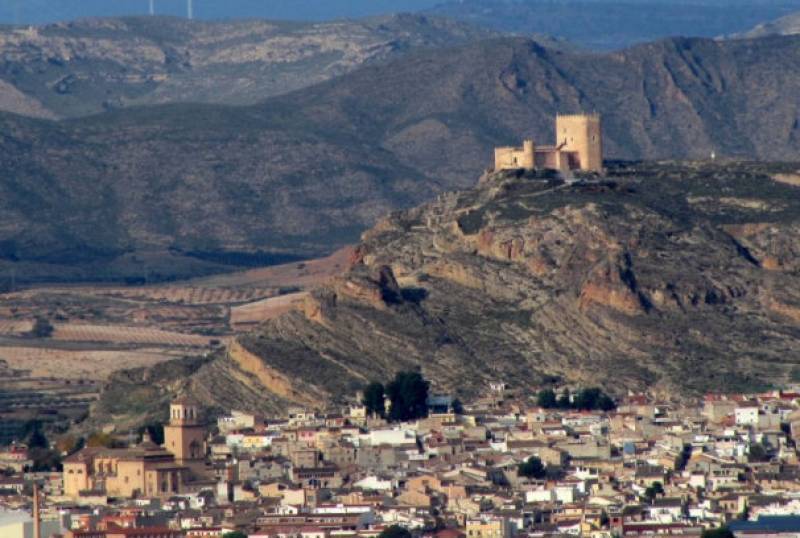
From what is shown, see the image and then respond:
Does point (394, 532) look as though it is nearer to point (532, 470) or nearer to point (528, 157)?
point (532, 470)

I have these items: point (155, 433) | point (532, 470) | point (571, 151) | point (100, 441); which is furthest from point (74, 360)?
point (532, 470)

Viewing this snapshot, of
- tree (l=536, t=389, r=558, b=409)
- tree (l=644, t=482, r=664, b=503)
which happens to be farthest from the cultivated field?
tree (l=644, t=482, r=664, b=503)

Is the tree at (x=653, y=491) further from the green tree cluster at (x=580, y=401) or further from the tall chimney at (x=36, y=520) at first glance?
the tall chimney at (x=36, y=520)

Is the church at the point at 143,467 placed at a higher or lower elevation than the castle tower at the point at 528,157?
lower

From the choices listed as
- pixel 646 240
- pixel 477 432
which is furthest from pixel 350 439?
pixel 646 240

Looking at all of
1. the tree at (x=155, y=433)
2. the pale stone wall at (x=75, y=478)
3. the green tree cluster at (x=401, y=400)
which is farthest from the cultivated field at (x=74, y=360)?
the pale stone wall at (x=75, y=478)

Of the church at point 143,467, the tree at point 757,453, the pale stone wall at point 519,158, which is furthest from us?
the pale stone wall at point 519,158
